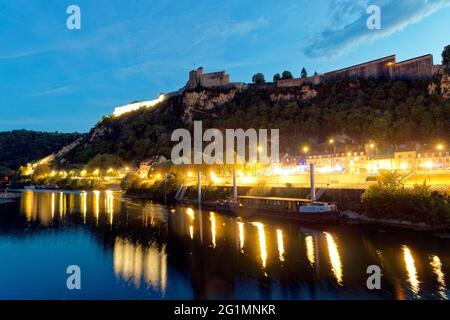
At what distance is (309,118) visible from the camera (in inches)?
3834

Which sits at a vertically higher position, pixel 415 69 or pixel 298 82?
pixel 298 82

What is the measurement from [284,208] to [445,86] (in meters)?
67.5

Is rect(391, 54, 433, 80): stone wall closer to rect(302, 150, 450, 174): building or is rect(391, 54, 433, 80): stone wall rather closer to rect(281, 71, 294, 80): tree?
rect(302, 150, 450, 174): building

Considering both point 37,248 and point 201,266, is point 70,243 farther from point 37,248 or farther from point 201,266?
point 201,266

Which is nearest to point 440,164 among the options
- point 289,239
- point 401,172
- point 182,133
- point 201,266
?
point 401,172

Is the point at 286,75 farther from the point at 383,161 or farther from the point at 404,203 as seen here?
the point at 404,203

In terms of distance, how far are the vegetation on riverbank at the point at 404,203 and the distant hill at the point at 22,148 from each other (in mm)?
170792

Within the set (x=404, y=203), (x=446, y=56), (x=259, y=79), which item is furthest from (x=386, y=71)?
(x=404, y=203)

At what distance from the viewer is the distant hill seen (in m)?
168

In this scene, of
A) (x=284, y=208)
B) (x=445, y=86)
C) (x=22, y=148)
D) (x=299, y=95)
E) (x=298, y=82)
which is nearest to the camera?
(x=284, y=208)

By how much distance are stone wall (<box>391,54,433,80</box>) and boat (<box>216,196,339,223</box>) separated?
7602 centimetres

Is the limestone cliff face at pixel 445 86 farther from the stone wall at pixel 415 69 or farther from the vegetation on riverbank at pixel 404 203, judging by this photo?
the vegetation on riverbank at pixel 404 203

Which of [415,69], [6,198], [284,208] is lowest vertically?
[6,198]
